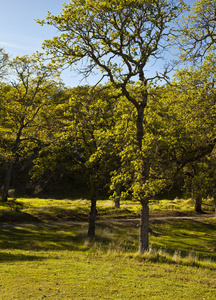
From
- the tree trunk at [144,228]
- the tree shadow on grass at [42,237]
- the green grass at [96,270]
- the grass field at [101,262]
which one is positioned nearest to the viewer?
the green grass at [96,270]

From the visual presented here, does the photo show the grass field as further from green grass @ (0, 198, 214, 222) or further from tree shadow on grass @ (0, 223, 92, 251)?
green grass @ (0, 198, 214, 222)

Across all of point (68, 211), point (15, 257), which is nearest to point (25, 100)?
point (68, 211)

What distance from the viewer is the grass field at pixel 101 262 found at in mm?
8297

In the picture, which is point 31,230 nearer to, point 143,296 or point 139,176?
point 139,176

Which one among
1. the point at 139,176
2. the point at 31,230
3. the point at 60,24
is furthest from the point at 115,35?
the point at 31,230

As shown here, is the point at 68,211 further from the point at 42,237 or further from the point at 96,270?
the point at 96,270

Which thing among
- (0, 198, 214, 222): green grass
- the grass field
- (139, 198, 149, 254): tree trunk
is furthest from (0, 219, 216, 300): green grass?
(0, 198, 214, 222): green grass

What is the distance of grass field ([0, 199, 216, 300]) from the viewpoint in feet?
27.2

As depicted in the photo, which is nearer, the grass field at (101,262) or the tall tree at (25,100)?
the grass field at (101,262)

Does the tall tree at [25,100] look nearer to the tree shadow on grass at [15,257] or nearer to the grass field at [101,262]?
the grass field at [101,262]

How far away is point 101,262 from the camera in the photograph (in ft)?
41.2

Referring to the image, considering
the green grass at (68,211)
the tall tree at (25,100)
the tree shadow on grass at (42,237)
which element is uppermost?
the tall tree at (25,100)

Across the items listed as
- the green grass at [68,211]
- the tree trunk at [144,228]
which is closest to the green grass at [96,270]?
the tree trunk at [144,228]

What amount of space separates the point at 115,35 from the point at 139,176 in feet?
22.6
